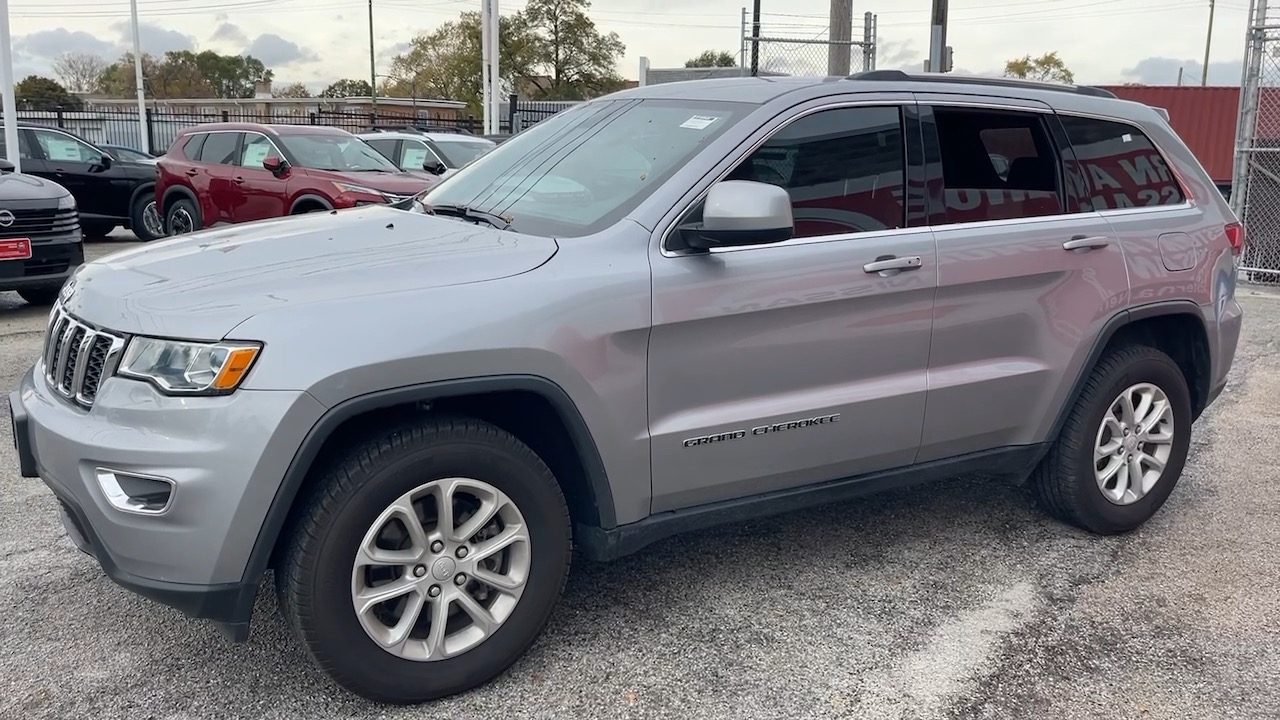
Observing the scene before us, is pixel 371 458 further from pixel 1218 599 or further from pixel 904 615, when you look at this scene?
pixel 1218 599

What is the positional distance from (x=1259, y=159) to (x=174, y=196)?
1242 centimetres

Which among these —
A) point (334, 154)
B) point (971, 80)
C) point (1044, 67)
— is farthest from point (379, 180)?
point (1044, 67)

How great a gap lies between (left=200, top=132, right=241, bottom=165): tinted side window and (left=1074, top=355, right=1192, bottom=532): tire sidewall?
9976mm

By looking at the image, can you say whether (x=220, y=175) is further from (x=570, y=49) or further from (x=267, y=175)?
(x=570, y=49)

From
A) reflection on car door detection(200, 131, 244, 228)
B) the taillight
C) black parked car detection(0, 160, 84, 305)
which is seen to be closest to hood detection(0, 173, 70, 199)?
black parked car detection(0, 160, 84, 305)

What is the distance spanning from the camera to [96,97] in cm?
7431

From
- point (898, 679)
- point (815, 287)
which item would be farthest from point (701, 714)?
point (815, 287)

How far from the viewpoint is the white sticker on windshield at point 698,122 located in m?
3.53

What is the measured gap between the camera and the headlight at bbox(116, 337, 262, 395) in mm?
2576

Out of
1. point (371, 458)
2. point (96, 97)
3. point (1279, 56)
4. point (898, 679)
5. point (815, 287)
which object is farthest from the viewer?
point (96, 97)

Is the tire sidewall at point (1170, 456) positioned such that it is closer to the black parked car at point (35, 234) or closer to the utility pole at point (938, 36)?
the black parked car at point (35, 234)

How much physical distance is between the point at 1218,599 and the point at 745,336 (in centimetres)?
204

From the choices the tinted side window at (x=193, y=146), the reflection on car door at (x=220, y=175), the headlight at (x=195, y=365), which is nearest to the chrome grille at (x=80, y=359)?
the headlight at (x=195, y=365)

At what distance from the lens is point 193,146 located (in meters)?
12.1
